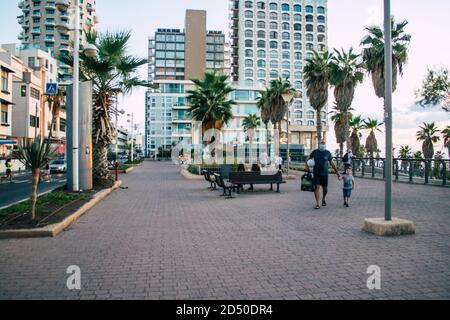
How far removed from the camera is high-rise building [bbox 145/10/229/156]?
88.5m

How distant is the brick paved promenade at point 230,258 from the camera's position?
146 inches

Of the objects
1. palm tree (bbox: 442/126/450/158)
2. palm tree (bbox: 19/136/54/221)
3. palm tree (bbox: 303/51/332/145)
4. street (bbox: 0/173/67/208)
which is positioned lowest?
street (bbox: 0/173/67/208)

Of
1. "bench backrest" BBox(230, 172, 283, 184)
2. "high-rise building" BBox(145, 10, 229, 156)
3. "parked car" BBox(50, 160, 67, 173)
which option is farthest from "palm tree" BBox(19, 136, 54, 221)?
"high-rise building" BBox(145, 10, 229, 156)

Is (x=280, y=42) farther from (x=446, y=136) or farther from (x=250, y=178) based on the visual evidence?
(x=250, y=178)

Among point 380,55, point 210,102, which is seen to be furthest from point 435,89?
point 210,102

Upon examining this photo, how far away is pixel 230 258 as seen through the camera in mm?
4879

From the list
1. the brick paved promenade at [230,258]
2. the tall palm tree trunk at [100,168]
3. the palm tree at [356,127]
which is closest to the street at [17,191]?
the tall palm tree trunk at [100,168]

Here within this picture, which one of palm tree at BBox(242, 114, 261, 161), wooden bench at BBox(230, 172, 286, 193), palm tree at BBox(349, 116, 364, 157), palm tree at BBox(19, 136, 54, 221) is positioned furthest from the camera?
palm tree at BBox(242, 114, 261, 161)

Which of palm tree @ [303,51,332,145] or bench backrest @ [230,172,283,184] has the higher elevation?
palm tree @ [303,51,332,145]

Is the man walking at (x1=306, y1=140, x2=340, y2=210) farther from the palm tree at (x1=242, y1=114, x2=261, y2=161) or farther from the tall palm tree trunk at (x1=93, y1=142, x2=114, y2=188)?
the palm tree at (x1=242, y1=114, x2=261, y2=161)

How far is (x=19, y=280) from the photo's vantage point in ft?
13.2

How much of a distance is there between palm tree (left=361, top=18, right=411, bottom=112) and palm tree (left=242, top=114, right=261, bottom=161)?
4500cm
